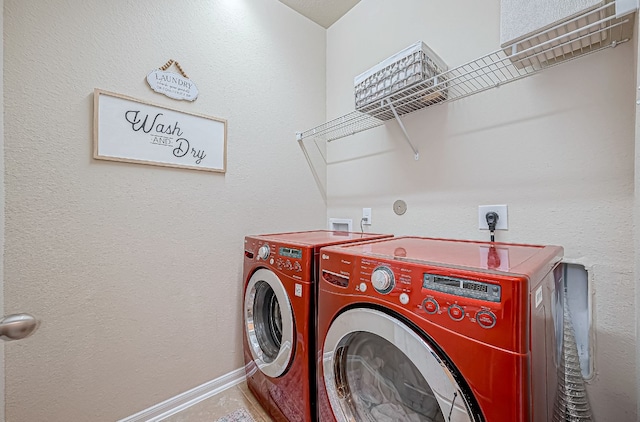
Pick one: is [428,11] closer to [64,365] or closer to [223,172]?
[223,172]

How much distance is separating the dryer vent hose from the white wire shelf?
109cm

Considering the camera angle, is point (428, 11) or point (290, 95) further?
point (290, 95)

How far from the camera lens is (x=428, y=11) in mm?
1577

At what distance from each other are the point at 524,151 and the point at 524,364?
3.30ft

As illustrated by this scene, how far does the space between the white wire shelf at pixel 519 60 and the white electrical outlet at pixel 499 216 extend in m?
0.56

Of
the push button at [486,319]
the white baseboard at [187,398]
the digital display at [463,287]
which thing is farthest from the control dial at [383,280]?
the white baseboard at [187,398]

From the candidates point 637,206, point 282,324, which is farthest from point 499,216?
point 282,324

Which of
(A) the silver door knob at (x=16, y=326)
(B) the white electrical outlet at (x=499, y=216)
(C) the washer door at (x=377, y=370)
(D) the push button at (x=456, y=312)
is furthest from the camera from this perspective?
(B) the white electrical outlet at (x=499, y=216)

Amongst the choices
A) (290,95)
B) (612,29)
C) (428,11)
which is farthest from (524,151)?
(290,95)

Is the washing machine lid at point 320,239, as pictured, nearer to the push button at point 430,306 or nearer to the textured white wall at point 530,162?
the textured white wall at point 530,162

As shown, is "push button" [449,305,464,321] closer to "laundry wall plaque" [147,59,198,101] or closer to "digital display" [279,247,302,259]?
"digital display" [279,247,302,259]

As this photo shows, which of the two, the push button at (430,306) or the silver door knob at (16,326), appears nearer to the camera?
the silver door knob at (16,326)

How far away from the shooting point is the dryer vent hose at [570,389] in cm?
92

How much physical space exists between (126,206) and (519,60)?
6.36 feet
